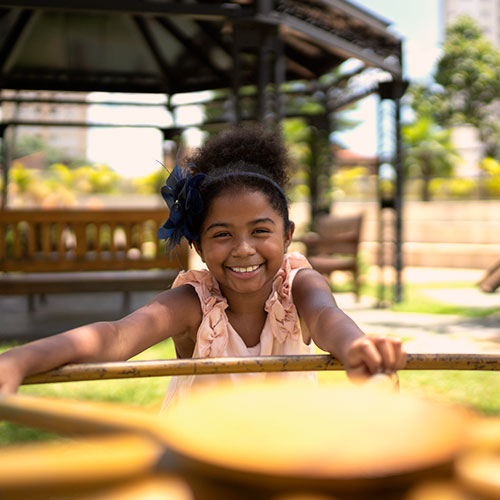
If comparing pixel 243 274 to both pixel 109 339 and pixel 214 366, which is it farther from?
pixel 214 366

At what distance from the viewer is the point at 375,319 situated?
249 inches

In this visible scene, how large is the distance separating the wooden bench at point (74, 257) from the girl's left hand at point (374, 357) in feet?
14.6

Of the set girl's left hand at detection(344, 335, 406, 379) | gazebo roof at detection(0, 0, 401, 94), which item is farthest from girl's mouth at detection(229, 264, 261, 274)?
gazebo roof at detection(0, 0, 401, 94)

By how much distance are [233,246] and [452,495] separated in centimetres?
151

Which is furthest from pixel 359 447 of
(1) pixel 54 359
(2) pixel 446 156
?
(2) pixel 446 156

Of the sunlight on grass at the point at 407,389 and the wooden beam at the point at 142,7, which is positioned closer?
the sunlight on grass at the point at 407,389

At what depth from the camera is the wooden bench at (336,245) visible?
796 centimetres

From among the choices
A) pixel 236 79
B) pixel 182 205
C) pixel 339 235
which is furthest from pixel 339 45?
pixel 182 205

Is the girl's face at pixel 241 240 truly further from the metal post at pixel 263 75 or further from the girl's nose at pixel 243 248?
the metal post at pixel 263 75

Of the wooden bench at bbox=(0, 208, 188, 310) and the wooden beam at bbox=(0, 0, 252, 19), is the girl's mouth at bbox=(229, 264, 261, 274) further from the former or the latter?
the wooden beam at bbox=(0, 0, 252, 19)

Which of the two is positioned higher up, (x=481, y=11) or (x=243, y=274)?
(x=481, y=11)

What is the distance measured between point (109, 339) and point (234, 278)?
1.90 ft

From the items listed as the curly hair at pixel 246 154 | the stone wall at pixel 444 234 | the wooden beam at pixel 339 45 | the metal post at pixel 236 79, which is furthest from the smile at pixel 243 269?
the stone wall at pixel 444 234

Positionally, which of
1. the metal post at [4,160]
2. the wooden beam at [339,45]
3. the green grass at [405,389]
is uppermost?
the wooden beam at [339,45]
